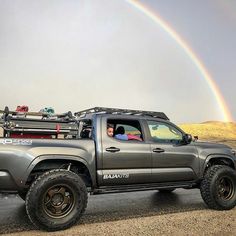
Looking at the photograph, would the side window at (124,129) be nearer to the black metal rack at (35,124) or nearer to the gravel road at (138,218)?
the black metal rack at (35,124)

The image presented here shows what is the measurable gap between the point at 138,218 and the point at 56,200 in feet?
5.35

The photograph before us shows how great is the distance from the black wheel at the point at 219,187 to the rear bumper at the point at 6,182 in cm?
412

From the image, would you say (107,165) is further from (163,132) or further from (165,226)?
(163,132)

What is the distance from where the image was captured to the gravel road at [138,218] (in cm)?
614

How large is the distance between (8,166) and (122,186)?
2.23 metres

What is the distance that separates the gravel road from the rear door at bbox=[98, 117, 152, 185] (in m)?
0.72

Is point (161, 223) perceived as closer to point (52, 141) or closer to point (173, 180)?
point (173, 180)

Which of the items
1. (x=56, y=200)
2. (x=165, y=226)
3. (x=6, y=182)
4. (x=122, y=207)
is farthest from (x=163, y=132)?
(x=6, y=182)

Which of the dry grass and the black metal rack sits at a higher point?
the black metal rack

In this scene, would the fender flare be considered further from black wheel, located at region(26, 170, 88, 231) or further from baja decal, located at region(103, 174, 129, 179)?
black wheel, located at region(26, 170, 88, 231)

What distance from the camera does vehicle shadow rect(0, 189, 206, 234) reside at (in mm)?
6656

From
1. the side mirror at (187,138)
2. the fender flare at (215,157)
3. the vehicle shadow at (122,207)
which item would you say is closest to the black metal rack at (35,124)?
the vehicle shadow at (122,207)

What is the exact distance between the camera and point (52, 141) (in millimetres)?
6594

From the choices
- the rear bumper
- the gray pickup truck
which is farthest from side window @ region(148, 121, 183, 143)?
the rear bumper
